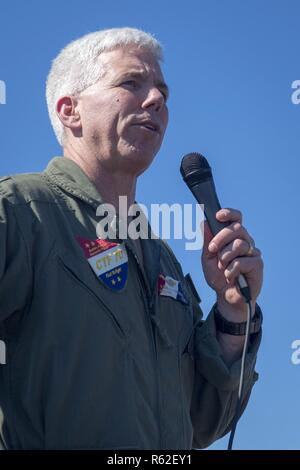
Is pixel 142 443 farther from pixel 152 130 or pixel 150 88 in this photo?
pixel 150 88

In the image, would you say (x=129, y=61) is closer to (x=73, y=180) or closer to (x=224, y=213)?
(x=73, y=180)

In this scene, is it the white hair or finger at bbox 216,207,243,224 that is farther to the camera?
the white hair

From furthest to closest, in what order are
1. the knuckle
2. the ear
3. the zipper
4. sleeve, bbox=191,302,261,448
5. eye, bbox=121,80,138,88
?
the ear < eye, bbox=121,80,138,88 < sleeve, bbox=191,302,261,448 < the knuckle < the zipper

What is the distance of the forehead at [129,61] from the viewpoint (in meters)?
4.61

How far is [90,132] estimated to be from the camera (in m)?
4.53

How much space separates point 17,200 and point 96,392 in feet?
3.15

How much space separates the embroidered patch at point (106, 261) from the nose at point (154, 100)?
36.0 inches

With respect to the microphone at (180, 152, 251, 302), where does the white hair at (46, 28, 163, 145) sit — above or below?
above

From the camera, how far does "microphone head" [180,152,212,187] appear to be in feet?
14.1

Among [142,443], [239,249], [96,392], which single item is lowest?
[142,443]

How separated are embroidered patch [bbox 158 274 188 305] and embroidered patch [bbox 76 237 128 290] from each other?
316 millimetres

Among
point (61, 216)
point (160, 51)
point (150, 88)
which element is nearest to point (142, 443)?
point (61, 216)

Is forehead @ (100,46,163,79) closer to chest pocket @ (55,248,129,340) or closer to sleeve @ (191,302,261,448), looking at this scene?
chest pocket @ (55,248,129,340)

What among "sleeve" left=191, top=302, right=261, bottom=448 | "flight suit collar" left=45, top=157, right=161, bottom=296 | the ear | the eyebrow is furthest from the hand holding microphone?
the ear
